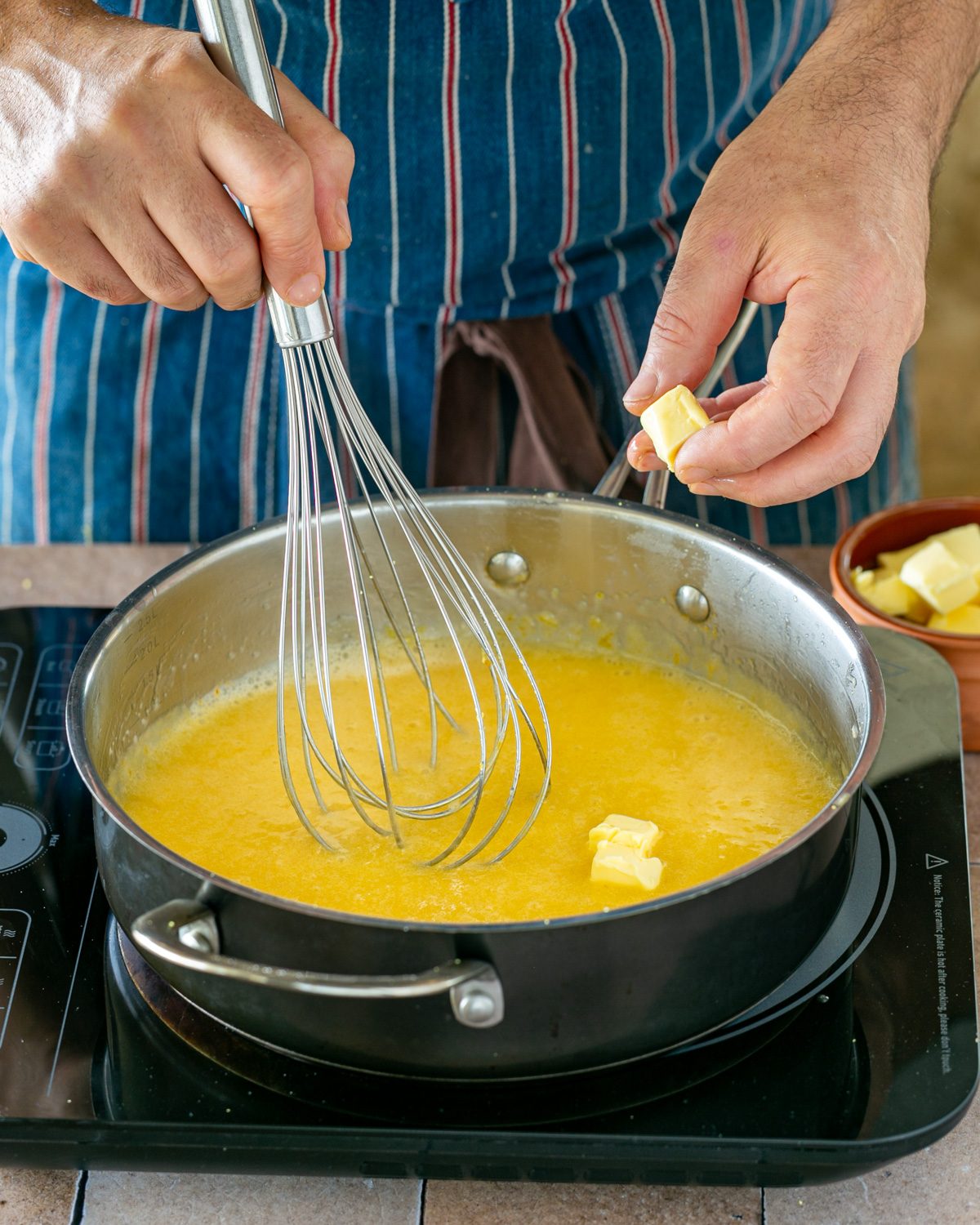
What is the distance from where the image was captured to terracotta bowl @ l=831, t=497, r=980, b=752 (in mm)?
1076

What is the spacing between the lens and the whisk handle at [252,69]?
72 centimetres

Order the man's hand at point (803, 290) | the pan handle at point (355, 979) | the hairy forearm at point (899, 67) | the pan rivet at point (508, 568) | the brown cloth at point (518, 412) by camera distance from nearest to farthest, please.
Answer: the pan handle at point (355, 979) → the man's hand at point (803, 290) → the hairy forearm at point (899, 67) → the pan rivet at point (508, 568) → the brown cloth at point (518, 412)

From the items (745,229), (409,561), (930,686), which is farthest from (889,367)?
(409,561)

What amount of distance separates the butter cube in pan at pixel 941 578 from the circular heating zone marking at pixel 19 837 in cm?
72

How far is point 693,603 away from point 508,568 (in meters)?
0.16

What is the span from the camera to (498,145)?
1239mm

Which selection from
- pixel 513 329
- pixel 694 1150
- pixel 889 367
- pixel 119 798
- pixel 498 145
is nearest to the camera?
pixel 694 1150

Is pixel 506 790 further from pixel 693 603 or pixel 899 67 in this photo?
pixel 899 67

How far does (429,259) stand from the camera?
129 cm

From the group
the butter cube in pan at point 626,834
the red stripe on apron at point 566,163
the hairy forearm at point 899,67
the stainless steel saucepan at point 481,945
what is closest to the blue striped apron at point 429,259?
the red stripe on apron at point 566,163

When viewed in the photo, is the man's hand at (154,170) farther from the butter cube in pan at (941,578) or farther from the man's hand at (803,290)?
the butter cube in pan at (941,578)

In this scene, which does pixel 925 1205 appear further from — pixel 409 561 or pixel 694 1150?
pixel 409 561

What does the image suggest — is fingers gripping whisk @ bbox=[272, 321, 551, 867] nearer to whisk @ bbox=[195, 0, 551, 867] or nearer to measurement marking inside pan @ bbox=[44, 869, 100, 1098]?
whisk @ bbox=[195, 0, 551, 867]

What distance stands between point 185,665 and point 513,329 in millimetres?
500
